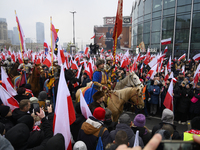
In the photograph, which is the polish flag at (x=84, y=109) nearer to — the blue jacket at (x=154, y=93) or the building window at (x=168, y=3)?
the blue jacket at (x=154, y=93)

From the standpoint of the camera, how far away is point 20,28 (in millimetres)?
7207

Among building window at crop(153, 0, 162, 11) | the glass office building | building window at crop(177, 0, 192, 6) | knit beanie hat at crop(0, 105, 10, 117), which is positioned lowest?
knit beanie hat at crop(0, 105, 10, 117)

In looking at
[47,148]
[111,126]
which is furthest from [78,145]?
[111,126]

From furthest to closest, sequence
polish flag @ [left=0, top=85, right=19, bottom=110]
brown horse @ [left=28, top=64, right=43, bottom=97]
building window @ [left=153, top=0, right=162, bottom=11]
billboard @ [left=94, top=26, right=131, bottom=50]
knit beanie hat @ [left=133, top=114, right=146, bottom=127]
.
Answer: billboard @ [left=94, top=26, right=131, bottom=50] < building window @ [left=153, top=0, right=162, bottom=11] < brown horse @ [left=28, top=64, right=43, bottom=97] < polish flag @ [left=0, top=85, right=19, bottom=110] < knit beanie hat @ [left=133, top=114, right=146, bottom=127]

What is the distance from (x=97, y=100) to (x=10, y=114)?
2218 mm

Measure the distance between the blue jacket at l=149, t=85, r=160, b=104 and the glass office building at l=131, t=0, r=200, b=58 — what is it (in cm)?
2273

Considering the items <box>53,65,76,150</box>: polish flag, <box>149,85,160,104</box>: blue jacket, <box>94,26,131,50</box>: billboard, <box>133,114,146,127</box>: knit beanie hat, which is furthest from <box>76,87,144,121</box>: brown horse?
<box>94,26,131,50</box>: billboard

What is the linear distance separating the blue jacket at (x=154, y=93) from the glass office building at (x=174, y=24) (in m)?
22.7

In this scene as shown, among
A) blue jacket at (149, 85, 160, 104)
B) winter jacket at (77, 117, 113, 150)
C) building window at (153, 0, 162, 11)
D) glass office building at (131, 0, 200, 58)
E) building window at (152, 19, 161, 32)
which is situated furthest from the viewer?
building window at (152, 19, 161, 32)

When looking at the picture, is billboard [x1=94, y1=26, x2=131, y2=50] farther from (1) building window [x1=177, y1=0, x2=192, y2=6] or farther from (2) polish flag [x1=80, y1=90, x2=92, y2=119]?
(2) polish flag [x1=80, y1=90, x2=92, y2=119]

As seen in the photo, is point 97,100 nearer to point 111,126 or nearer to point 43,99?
point 111,126

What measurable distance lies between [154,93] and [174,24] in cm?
2489

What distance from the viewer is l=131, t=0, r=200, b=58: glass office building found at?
83.3ft

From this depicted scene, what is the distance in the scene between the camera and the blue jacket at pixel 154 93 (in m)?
7.56
